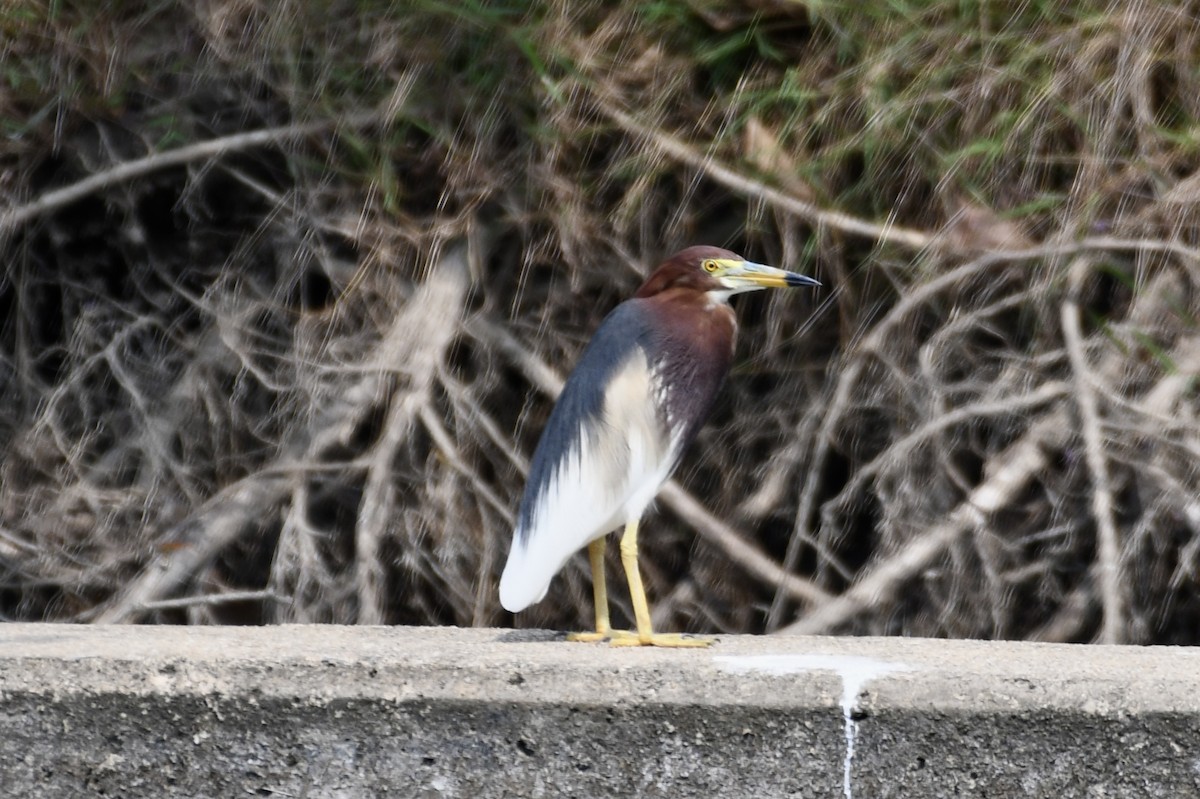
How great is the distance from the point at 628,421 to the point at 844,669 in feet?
2.16

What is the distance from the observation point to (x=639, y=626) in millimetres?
2395

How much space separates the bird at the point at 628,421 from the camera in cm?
245

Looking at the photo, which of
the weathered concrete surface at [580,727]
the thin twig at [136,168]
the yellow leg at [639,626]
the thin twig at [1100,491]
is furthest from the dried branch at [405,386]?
the thin twig at [1100,491]

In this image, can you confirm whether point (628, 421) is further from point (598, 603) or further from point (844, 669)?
point (844, 669)

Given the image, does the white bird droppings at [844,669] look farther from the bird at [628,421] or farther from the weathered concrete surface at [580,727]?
the bird at [628,421]

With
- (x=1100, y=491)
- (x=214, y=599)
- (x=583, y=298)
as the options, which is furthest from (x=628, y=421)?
(x=214, y=599)

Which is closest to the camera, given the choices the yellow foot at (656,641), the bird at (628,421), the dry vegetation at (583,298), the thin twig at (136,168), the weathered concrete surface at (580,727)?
the weathered concrete surface at (580,727)

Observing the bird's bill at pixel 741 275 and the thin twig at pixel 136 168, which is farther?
the thin twig at pixel 136 168

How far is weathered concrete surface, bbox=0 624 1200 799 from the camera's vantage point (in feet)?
6.30

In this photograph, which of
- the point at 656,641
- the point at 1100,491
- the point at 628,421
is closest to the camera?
the point at 656,641

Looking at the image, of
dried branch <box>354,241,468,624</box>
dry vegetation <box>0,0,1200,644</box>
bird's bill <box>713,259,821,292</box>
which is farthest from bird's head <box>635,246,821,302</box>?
dried branch <box>354,241,468,624</box>

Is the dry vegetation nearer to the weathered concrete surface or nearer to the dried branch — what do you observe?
the dried branch

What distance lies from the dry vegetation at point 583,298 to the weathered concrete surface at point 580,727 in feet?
2.39

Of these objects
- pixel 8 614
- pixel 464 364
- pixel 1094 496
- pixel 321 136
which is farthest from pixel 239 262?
pixel 1094 496
